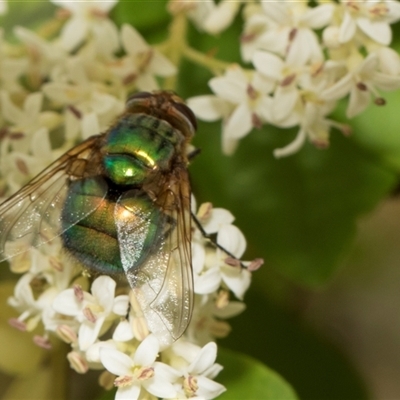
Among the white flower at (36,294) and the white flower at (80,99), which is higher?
the white flower at (80,99)

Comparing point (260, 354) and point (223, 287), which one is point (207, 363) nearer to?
point (223, 287)

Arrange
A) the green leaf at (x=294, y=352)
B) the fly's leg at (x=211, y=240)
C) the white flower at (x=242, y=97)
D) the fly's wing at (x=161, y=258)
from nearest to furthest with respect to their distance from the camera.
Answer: the fly's wing at (x=161, y=258), the fly's leg at (x=211, y=240), the white flower at (x=242, y=97), the green leaf at (x=294, y=352)

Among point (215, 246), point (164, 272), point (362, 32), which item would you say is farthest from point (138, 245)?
point (362, 32)

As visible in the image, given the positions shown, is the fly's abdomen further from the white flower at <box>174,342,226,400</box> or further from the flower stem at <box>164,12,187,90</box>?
the flower stem at <box>164,12,187,90</box>

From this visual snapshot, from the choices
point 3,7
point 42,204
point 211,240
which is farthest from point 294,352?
point 3,7

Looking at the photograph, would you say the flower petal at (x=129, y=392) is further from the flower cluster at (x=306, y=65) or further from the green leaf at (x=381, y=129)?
the green leaf at (x=381, y=129)

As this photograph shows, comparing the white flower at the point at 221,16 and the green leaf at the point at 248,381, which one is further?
the white flower at the point at 221,16

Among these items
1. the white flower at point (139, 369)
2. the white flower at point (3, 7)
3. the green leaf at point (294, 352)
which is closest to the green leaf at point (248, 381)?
the white flower at point (139, 369)
